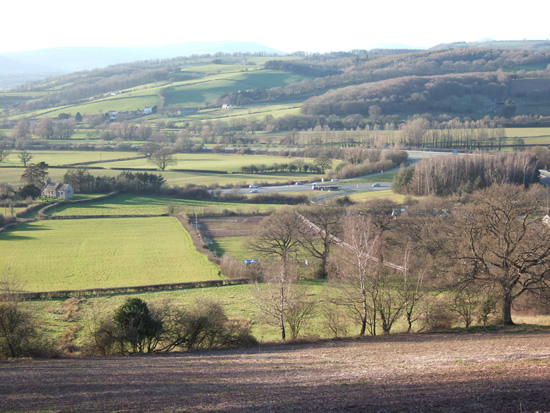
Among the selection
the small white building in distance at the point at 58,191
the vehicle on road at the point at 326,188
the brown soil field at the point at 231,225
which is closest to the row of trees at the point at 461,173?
the vehicle on road at the point at 326,188

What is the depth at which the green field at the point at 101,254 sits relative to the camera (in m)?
39.3

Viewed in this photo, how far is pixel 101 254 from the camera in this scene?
46.2m

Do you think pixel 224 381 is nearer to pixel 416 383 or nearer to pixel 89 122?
pixel 416 383

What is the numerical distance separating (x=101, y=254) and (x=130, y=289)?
11.0 metres

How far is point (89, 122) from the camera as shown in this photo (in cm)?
15412

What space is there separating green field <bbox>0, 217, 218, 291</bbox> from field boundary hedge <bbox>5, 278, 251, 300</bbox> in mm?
1281

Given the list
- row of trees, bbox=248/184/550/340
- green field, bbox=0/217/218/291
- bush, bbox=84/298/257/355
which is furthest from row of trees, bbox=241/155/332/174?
bush, bbox=84/298/257/355

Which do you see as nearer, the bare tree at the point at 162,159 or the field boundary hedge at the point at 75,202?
the field boundary hedge at the point at 75,202

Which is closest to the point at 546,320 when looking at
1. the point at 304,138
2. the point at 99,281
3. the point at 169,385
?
the point at 169,385

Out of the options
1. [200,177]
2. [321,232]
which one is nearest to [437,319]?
[321,232]

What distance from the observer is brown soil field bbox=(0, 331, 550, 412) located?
43.5 ft

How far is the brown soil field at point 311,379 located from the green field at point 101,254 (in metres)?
18.1

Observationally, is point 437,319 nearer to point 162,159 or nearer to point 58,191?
point 58,191

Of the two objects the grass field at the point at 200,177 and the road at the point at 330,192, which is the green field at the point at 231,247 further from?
the grass field at the point at 200,177
